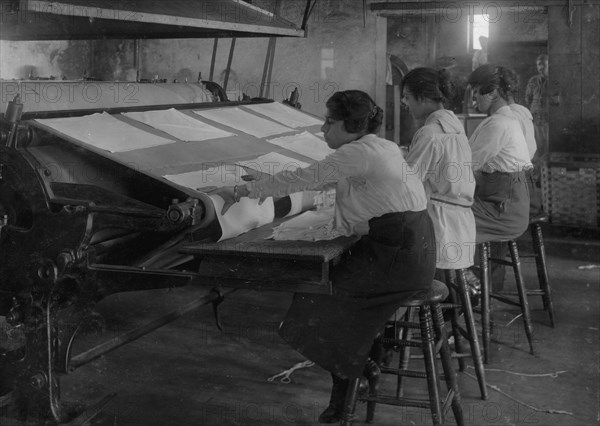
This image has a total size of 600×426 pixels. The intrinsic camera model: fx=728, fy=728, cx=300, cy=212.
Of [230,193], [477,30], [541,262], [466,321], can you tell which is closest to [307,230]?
[230,193]

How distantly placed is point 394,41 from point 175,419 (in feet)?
39.6

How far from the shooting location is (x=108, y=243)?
→ 257cm

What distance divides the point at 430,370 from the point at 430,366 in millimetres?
14

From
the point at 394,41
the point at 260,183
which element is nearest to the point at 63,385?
the point at 260,183

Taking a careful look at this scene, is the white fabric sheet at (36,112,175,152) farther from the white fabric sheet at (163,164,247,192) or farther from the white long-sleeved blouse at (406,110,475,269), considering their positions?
the white long-sleeved blouse at (406,110,475,269)

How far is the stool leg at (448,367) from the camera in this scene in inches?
111

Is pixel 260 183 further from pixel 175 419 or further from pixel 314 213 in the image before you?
pixel 175 419

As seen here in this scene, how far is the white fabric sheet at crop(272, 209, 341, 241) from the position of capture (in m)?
2.46

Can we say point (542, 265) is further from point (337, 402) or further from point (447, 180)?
point (337, 402)

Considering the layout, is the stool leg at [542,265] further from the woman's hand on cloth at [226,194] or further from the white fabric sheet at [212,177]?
the woman's hand on cloth at [226,194]

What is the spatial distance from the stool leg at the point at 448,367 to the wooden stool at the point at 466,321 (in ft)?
0.95

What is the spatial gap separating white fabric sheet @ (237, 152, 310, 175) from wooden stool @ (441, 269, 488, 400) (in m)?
0.89

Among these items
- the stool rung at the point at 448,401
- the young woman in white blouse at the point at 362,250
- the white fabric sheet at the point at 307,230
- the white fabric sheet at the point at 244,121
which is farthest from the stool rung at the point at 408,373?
the white fabric sheet at the point at 244,121

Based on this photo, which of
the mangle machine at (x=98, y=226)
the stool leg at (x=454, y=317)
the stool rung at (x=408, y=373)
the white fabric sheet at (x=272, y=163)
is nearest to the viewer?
the mangle machine at (x=98, y=226)
